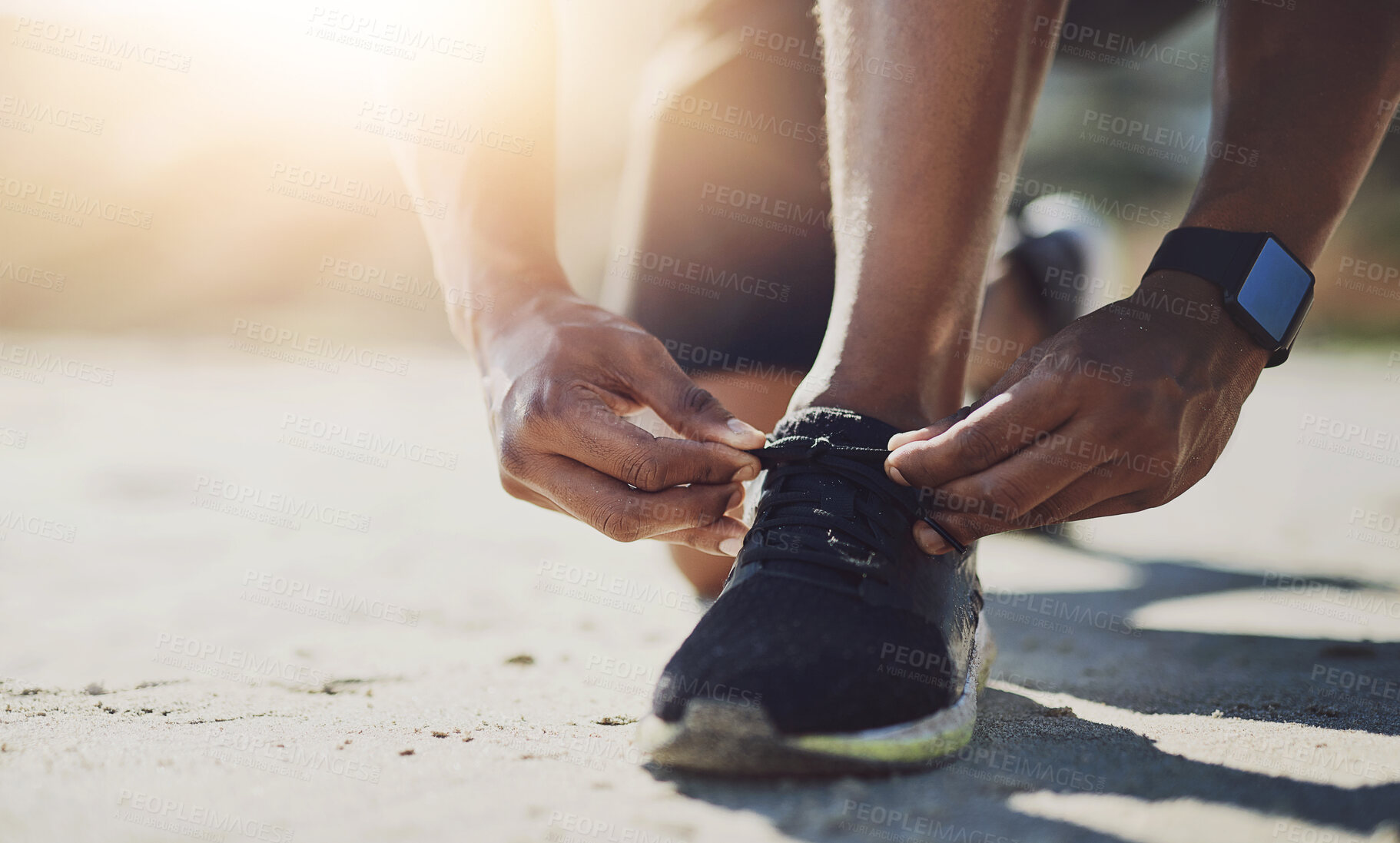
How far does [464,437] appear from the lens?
9.50 feet

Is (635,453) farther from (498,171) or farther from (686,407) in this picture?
(498,171)

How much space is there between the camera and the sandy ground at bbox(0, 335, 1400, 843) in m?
0.69

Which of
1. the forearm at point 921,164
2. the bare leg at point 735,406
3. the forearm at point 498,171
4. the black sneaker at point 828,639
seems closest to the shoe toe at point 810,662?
the black sneaker at point 828,639

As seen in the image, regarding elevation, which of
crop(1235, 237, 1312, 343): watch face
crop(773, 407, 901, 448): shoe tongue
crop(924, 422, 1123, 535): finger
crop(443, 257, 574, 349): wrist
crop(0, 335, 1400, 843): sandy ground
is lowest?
crop(0, 335, 1400, 843): sandy ground

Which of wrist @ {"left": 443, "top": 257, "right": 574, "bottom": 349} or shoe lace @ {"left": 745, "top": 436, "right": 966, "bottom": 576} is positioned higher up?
wrist @ {"left": 443, "top": 257, "right": 574, "bottom": 349}

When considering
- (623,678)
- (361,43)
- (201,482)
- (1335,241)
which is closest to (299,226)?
(201,482)

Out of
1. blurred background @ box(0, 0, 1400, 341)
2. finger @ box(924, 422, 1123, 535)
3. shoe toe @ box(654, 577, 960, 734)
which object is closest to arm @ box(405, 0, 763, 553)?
shoe toe @ box(654, 577, 960, 734)

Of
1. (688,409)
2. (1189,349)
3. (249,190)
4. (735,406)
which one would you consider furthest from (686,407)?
(249,190)

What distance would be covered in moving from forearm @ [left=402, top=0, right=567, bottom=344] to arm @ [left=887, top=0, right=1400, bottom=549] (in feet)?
1.95

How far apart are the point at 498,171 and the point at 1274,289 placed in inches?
37.0

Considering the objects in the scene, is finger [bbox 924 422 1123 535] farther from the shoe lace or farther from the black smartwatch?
the black smartwatch

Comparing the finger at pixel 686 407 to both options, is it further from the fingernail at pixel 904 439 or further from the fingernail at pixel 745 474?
the fingernail at pixel 904 439

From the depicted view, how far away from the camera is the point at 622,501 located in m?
0.89

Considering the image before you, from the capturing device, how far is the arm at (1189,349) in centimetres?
78
